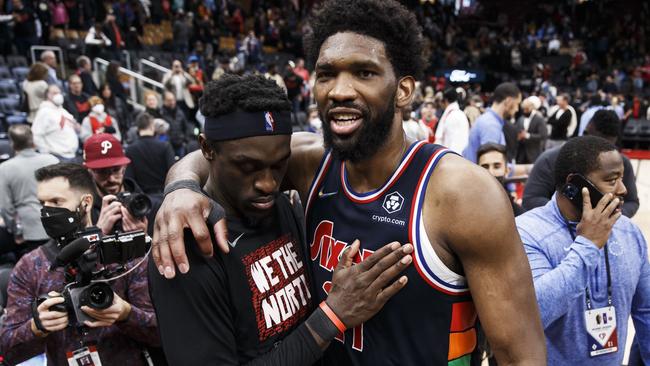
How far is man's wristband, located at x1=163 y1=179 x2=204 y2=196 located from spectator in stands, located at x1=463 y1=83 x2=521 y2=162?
401 centimetres

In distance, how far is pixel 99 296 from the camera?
206cm

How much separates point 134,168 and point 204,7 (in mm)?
12513

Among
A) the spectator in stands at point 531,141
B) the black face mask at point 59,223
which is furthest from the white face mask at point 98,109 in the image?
the black face mask at point 59,223

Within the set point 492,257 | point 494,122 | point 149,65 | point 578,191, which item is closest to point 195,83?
point 149,65

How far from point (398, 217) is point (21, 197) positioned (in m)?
3.96

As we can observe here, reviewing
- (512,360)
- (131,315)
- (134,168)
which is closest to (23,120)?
(134,168)

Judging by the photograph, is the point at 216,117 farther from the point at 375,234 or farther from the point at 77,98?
the point at 77,98

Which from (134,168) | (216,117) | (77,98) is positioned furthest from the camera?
(77,98)

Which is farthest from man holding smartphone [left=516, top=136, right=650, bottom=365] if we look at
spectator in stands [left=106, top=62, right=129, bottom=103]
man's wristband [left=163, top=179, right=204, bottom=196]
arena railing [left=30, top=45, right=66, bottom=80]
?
arena railing [left=30, top=45, right=66, bottom=80]

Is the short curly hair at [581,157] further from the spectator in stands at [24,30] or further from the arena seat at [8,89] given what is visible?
the spectator in stands at [24,30]

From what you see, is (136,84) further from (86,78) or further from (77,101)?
(77,101)

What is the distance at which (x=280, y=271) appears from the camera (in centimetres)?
172

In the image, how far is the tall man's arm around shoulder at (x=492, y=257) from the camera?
4.81 ft

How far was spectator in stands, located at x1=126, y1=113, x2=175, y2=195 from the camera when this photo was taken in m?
5.29
